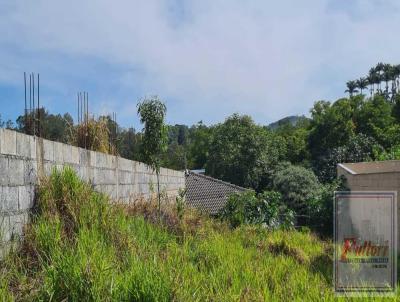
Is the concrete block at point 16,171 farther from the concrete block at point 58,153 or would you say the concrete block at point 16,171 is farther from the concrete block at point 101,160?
the concrete block at point 101,160

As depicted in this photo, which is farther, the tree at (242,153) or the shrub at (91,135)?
the tree at (242,153)

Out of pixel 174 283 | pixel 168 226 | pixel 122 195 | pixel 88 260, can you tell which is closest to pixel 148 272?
pixel 174 283

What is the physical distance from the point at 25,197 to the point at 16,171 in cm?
33

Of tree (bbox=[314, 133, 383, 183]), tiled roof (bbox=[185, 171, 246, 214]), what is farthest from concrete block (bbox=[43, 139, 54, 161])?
tree (bbox=[314, 133, 383, 183])

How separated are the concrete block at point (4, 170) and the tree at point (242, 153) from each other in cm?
2590

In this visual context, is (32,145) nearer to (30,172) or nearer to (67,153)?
(30,172)

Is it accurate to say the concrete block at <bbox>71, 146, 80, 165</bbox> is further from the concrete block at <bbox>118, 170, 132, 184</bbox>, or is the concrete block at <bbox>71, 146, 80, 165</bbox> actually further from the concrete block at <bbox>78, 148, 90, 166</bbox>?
the concrete block at <bbox>118, 170, 132, 184</bbox>

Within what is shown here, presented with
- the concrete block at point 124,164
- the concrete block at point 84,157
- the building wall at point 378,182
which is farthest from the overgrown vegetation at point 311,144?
the concrete block at point 84,157

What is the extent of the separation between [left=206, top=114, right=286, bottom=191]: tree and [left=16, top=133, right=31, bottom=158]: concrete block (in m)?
25.4

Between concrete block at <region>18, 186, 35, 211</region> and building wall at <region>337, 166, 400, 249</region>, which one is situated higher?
concrete block at <region>18, 186, 35, 211</region>

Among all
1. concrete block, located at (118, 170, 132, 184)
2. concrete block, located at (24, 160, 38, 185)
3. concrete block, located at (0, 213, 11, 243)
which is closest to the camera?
concrete block, located at (0, 213, 11, 243)

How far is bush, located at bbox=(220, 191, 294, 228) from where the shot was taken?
1178cm

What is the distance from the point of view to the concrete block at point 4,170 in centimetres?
398

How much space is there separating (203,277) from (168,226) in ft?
8.94
